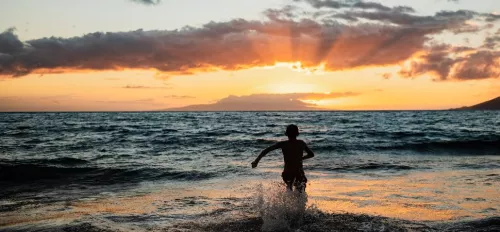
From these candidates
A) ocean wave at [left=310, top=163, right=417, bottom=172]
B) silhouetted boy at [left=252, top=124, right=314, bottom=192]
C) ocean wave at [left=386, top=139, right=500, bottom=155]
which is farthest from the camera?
ocean wave at [left=386, top=139, right=500, bottom=155]

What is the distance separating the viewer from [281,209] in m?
8.28

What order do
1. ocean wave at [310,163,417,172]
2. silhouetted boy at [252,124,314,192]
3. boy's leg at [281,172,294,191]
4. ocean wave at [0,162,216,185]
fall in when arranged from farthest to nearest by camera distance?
ocean wave at [310,163,417,172]
ocean wave at [0,162,216,185]
boy's leg at [281,172,294,191]
silhouetted boy at [252,124,314,192]

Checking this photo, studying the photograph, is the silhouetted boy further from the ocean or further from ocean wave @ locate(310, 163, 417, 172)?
ocean wave @ locate(310, 163, 417, 172)

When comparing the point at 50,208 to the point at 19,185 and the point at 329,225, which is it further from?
the point at 329,225

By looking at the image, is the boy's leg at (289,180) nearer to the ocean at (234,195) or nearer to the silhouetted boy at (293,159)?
the silhouetted boy at (293,159)

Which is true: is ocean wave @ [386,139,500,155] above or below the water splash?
below

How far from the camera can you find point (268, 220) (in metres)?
7.90

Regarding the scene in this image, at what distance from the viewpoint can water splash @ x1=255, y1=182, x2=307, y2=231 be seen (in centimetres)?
773

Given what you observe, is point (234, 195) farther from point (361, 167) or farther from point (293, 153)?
point (361, 167)

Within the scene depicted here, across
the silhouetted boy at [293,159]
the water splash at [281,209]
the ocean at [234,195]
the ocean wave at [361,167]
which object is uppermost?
the silhouetted boy at [293,159]

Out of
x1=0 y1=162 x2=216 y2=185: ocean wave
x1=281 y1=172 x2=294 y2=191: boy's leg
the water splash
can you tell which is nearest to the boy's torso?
x1=281 y1=172 x2=294 y2=191: boy's leg

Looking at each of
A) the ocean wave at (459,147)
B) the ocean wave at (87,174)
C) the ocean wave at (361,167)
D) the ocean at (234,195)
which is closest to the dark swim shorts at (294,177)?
the ocean at (234,195)

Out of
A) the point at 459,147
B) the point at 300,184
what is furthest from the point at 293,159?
the point at 459,147

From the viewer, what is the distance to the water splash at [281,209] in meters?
7.73
